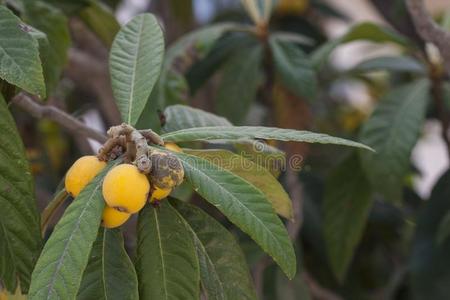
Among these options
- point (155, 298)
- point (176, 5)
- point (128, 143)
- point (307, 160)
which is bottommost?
point (307, 160)

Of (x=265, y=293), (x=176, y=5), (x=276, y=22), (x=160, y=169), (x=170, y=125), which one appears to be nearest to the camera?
(x=160, y=169)

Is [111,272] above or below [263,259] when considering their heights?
above

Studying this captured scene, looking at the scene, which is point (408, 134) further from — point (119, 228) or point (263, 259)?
point (119, 228)

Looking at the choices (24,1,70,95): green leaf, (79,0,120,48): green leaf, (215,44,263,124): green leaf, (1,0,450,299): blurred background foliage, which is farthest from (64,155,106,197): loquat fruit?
(215,44,263,124): green leaf

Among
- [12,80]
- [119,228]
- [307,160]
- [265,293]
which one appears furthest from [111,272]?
[307,160]

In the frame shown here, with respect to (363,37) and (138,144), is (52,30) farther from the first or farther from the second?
(363,37)

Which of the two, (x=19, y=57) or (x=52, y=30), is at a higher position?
(x=19, y=57)

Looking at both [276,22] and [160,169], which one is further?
[276,22]

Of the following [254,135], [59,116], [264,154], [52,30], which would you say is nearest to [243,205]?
[254,135]
